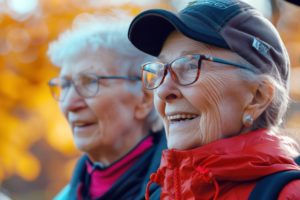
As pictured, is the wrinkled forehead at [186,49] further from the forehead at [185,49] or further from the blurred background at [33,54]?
the blurred background at [33,54]

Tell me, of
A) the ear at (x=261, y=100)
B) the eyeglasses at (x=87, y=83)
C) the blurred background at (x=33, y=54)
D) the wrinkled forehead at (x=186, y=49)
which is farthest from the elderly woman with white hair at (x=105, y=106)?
the blurred background at (x=33, y=54)

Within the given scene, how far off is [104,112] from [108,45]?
39 cm

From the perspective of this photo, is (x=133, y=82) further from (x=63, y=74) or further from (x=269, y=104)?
(x=269, y=104)

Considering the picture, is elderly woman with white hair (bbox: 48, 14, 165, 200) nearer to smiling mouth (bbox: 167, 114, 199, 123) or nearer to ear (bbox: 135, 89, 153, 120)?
ear (bbox: 135, 89, 153, 120)

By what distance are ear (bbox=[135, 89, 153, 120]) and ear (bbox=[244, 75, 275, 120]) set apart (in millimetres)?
1369

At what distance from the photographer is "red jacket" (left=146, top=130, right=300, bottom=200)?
7.07 ft

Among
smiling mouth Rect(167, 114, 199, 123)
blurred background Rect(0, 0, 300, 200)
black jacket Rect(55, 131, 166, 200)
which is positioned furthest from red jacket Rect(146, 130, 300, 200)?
blurred background Rect(0, 0, 300, 200)

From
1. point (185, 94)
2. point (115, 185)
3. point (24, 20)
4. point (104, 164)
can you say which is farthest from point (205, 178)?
point (24, 20)

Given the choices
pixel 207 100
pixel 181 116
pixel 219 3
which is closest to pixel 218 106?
pixel 207 100

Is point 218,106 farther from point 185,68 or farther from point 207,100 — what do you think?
point 185,68

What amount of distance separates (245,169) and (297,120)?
308 centimetres

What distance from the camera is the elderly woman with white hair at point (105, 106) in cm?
356

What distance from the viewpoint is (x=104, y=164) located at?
362 cm

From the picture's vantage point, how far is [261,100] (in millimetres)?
2357
